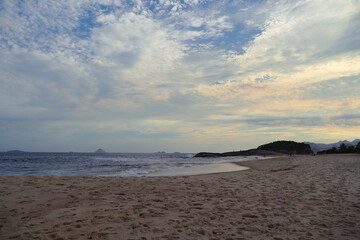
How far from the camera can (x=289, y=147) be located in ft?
364

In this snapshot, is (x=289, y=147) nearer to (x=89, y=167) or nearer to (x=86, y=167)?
(x=89, y=167)

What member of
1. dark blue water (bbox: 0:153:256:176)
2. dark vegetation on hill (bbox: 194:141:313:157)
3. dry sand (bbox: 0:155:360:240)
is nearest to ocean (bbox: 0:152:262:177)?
dark blue water (bbox: 0:153:256:176)

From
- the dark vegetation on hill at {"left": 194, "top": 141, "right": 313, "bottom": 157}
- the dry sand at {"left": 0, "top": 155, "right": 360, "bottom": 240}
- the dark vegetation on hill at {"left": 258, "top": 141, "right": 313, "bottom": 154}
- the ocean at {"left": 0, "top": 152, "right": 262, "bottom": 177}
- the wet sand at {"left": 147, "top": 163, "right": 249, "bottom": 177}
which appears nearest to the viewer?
the dry sand at {"left": 0, "top": 155, "right": 360, "bottom": 240}

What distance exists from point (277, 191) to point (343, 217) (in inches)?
142

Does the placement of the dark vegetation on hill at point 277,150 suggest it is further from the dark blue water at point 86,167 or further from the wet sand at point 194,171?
the wet sand at point 194,171

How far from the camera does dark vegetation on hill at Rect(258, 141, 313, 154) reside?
A: 102 m

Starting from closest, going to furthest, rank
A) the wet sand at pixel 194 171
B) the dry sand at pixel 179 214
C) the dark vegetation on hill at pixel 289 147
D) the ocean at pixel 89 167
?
the dry sand at pixel 179 214
the wet sand at pixel 194 171
the ocean at pixel 89 167
the dark vegetation on hill at pixel 289 147

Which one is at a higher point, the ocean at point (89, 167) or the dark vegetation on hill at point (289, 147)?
the dark vegetation on hill at point (289, 147)

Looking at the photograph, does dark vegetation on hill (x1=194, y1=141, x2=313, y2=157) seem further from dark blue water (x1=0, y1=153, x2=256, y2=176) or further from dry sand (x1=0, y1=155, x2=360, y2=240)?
dry sand (x1=0, y1=155, x2=360, y2=240)

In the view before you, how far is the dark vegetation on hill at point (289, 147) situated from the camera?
4026 inches

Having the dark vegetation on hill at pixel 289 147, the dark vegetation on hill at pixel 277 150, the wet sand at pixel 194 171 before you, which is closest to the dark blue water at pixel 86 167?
the wet sand at pixel 194 171

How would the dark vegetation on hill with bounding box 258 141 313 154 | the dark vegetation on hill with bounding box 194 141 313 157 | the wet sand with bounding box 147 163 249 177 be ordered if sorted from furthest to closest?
the dark vegetation on hill with bounding box 258 141 313 154
the dark vegetation on hill with bounding box 194 141 313 157
the wet sand with bounding box 147 163 249 177

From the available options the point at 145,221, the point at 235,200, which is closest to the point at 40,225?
the point at 145,221

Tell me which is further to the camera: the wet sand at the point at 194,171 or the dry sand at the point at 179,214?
the wet sand at the point at 194,171
